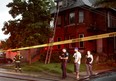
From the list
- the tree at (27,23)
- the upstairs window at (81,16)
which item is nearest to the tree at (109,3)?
the tree at (27,23)

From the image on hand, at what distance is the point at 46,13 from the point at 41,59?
5.56 m

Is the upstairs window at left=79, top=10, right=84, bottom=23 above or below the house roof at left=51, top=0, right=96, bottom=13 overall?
below

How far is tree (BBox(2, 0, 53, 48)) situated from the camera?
35.3 metres

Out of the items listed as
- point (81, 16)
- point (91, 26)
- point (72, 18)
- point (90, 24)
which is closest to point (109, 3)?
point (90, 24)

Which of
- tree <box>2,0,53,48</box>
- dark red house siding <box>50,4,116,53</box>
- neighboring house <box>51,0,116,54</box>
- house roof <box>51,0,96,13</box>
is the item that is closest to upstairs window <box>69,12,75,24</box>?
neighboring house <box>51,0,116,54</box>

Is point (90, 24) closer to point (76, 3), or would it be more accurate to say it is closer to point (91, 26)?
point (91, 26)

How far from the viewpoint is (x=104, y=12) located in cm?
3881

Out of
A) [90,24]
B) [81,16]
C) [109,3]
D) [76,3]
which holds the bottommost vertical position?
[90,24]

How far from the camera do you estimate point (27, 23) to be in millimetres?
36156

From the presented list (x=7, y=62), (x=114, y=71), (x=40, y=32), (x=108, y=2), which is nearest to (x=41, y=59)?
(x=40, y=32)

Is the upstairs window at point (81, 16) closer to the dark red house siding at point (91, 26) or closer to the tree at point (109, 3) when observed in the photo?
the dark red house siding at point (91, 26)

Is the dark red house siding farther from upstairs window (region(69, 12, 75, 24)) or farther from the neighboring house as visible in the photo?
upstairs window (region(69, 12, 75, 24))

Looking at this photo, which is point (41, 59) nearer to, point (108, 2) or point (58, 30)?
point (58, 30)

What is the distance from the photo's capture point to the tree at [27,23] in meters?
35.3
